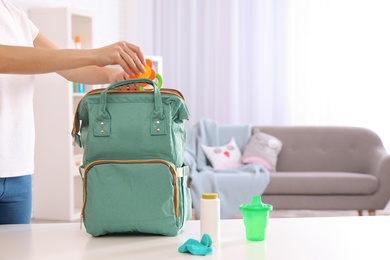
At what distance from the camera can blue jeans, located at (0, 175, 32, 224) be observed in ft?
5.71

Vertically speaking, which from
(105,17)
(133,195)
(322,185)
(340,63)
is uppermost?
(105,17)

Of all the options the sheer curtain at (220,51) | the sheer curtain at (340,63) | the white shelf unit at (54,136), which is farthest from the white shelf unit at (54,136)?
the sheer curtain at (340,63)

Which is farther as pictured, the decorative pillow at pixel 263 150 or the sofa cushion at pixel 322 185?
the decorative pillow at pixel 263 150

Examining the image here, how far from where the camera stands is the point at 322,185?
4883mm

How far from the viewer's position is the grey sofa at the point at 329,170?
4.88 metres

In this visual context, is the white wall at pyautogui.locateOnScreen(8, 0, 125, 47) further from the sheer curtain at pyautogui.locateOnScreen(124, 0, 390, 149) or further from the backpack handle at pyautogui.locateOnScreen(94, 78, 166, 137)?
the backpack handle at pyautogui.locateOnScreen(94, 78, 166, 137)

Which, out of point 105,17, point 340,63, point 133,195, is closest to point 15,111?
point 133,195

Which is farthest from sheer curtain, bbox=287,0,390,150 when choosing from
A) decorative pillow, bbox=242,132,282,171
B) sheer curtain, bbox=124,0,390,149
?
decorative pillow, bbox=242,132,282,171

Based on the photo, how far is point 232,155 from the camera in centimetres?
539

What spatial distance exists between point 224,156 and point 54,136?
1.36m

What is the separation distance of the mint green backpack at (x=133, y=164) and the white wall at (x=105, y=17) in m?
4.15

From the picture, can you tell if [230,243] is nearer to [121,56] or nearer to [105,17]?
[121,56]

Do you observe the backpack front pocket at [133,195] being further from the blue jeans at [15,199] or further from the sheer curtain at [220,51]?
the sheer curtain at [220,51]

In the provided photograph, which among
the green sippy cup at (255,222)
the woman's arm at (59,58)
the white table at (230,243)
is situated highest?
the woman's arm at (59,58)
